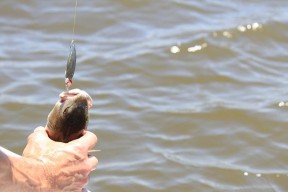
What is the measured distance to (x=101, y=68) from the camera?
8.09 metres

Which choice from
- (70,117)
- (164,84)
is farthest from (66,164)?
(164,84)

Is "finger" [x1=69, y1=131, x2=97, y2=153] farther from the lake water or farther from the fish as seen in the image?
the lake water

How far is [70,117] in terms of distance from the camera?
13.9ft

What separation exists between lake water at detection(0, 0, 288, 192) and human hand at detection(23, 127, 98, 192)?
86.7 inches

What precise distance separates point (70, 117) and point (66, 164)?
329mm

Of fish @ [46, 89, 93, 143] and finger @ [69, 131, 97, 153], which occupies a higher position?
fish @ [46, 89, 93, 143]

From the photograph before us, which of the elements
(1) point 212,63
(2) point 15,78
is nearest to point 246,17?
(1) point 212,63

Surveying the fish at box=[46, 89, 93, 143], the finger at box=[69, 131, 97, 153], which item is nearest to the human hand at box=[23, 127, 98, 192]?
the finger at box=[69, 131, 97, 153]

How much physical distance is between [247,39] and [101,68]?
1.65 m

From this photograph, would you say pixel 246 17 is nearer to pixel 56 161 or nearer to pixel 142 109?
pixel 142 109

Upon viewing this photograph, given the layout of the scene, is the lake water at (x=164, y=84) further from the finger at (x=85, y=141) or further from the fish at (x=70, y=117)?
the finger at (x=85, y=141)

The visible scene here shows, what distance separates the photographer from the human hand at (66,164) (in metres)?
3.97

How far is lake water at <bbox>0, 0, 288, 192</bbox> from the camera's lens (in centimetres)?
659

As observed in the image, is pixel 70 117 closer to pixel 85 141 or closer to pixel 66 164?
pixel 85 141
